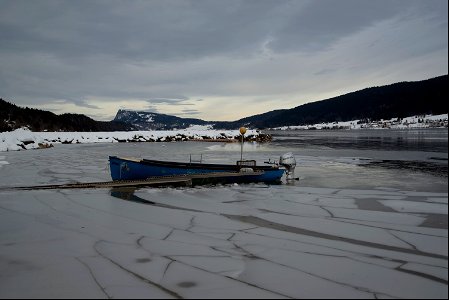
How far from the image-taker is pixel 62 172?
18.9m

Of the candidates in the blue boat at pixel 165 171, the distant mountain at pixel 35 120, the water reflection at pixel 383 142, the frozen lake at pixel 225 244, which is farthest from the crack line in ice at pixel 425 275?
the distant mountain at pixel 35 120

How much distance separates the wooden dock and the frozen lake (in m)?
0.90

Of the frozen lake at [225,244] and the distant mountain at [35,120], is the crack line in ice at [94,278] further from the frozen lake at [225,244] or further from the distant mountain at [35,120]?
the distant mountain at [35,120]

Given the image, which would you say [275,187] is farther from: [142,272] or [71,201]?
[142,272]

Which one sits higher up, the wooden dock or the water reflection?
the water reflection

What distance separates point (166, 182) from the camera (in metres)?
13.8

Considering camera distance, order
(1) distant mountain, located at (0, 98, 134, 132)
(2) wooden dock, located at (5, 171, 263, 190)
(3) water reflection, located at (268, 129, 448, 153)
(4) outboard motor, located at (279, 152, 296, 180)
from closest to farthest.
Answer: (2) wooden dock, located at (5, 171, 263, 190) → (4) outboard motor, located at (279, 152, 296, 180) → (3) water reflection, located at (268, 129, 448, 153) → (1) distant mountain, located at (0, 98, 134, 132)

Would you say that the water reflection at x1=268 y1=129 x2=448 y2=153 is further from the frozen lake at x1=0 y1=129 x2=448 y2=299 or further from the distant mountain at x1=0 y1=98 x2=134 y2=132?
the distant mountain at x1=0 y1=98 x2=134 y2=132

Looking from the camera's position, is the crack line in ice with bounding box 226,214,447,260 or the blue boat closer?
the crack line in ice with bounding box 226,214,447,260

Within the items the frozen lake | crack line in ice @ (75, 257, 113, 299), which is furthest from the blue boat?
crack line in ice @ (75, 257, 113, 299)

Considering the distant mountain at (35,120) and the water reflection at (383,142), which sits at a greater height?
the distant mountain at (35,120)

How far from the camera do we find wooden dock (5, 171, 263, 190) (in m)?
13.2

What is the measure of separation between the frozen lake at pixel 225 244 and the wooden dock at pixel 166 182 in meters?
0.90

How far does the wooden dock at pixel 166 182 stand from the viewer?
13.2 m
